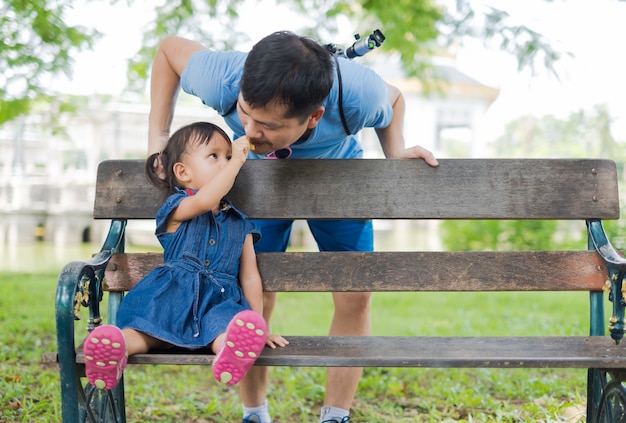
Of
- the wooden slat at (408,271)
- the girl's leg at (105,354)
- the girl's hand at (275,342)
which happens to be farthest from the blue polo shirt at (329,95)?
the girl's leg at (105,354)

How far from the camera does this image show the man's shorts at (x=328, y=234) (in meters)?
3.01

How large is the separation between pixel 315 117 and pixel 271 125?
7.7 inches

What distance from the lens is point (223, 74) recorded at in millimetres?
2592

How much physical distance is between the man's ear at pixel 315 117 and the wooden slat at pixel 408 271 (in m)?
0.52

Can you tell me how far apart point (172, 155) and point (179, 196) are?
0.56 ft

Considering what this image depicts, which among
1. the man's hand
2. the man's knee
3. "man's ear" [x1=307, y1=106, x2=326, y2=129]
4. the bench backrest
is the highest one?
"man's ear" [x1=307, y1=106, x2=326, y2=129]

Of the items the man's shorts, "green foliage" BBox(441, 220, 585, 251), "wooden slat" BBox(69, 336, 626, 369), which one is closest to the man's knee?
the man's shorts

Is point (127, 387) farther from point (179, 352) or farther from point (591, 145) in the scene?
point (591, 145)

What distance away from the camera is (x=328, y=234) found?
309cm

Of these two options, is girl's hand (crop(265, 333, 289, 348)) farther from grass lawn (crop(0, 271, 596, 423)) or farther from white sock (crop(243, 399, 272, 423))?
grass lawn (crop(0, 271, 596, 423))

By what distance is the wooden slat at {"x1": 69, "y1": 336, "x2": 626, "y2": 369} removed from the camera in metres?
2.18

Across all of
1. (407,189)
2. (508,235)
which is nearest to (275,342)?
(407,189)

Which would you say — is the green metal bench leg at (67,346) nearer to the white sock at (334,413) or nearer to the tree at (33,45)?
the white sock at (334,413)

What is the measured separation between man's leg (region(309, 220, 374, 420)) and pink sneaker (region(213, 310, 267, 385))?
821 millimetres
